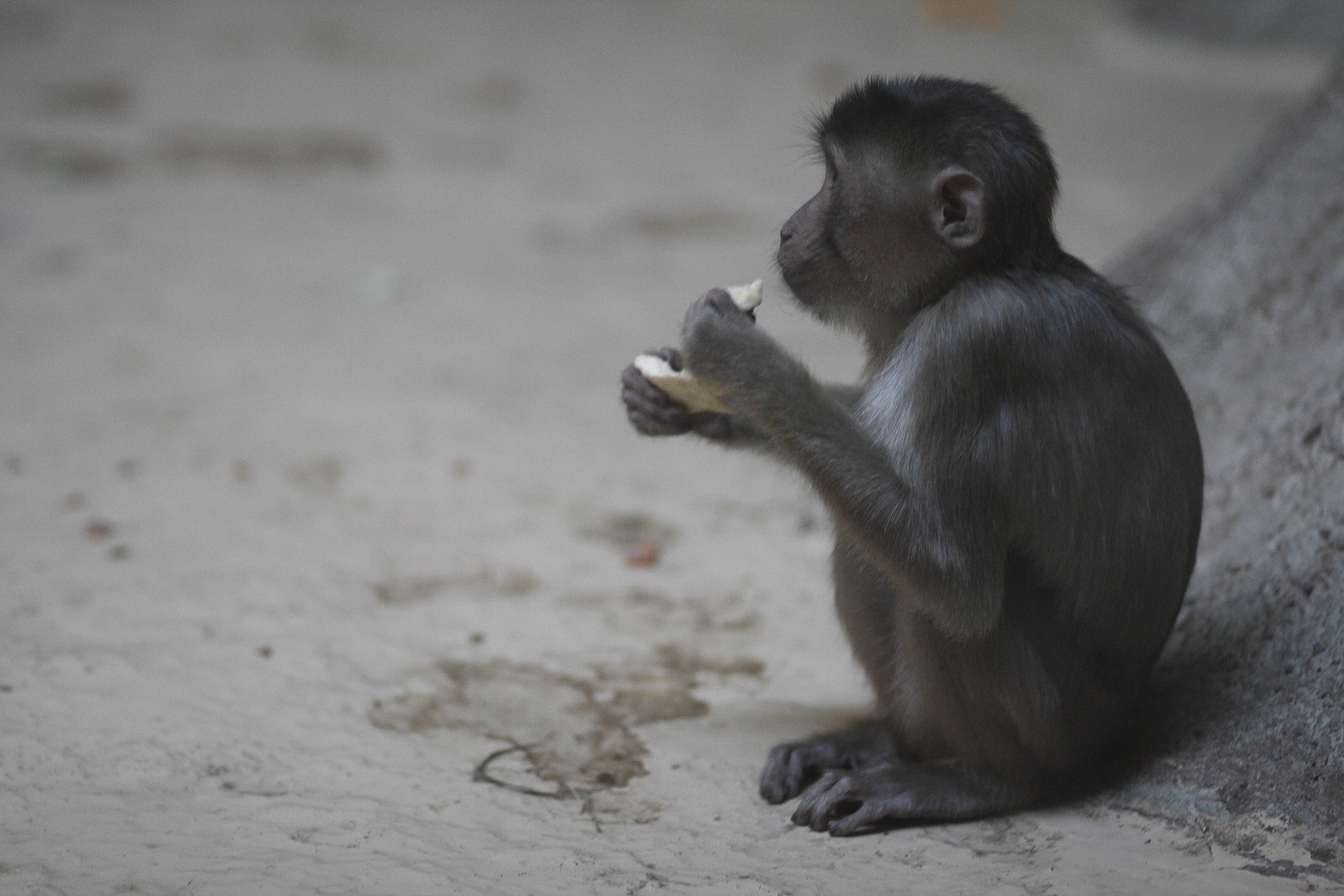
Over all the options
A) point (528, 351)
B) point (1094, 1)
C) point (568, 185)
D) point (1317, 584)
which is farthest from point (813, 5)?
point (1317, 584)

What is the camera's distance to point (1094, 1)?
44.7ft

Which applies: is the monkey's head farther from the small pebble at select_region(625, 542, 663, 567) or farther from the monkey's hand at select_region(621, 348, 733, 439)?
the small pebble at select_region(625, 542, 663, 567)

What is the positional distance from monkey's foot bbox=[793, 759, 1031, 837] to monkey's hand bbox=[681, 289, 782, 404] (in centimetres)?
112

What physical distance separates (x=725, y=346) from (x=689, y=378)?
28 cm

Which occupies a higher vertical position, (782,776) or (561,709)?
(782,776)

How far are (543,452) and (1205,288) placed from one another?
316 cm

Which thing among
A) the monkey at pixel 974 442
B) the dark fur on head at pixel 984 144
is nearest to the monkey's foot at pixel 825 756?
the monkey at pixel 974 442

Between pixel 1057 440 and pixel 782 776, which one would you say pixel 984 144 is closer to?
pixel 1057 440

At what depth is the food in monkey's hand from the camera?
3.37 m

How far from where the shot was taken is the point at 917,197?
10.5 ft

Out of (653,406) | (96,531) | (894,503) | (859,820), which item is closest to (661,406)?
(653,406)

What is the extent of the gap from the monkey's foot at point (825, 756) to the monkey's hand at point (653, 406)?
100cm

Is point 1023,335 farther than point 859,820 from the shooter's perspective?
No

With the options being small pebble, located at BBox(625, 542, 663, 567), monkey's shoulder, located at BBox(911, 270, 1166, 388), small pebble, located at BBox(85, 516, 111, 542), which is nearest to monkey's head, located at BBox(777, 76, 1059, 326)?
monkey's shoulder, located at BBox(911, 270, 1166, 388)
